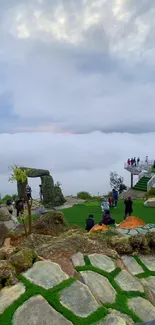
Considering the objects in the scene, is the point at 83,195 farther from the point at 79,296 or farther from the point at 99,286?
the point at 79,296

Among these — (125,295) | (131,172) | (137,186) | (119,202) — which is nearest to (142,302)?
(125,295)

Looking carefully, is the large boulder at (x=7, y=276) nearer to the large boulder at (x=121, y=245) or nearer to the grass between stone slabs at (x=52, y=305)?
the grass between stone slabs at (x=52, y=305)

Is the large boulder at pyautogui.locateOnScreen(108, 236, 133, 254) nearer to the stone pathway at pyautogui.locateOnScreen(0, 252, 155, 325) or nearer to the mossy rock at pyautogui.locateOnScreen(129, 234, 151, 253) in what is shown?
the mossy rock at pyautogui.locateOnScreen(129, 234, 151, 253)

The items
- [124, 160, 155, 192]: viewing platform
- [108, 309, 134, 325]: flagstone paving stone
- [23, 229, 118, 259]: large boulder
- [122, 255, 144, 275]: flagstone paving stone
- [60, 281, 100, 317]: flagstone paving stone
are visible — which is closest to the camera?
[60, 281, 100, 317]: flagstone paving stone

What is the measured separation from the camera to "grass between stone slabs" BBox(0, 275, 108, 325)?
5.28 meters

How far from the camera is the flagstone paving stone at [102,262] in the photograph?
6.70 metres

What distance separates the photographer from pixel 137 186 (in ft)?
100.0

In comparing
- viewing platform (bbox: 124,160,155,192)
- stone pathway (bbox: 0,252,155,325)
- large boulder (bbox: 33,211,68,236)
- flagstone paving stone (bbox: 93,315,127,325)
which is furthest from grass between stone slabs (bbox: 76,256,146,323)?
viewing platform (bbox: 124,160,155,192)

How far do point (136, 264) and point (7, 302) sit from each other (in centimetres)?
317

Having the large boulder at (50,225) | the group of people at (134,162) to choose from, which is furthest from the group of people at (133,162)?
the large boulder at (50,225)

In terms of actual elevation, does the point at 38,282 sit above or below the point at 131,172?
below

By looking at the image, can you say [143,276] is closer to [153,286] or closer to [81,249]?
[153,286]

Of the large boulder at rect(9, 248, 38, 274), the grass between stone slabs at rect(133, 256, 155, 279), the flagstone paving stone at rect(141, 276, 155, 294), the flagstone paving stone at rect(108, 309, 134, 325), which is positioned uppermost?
the large boulder at rect(9, 248, 38, 274)

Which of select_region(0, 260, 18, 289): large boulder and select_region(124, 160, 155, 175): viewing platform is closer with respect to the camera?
select_region(0, 260, 18, 289): large boulder
